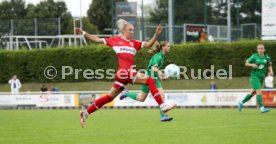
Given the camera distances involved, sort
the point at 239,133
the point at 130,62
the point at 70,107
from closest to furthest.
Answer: the point at 239,133
the point at 130,62
the point at 70,107

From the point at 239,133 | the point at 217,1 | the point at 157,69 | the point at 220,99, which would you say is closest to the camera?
the point at 239,133

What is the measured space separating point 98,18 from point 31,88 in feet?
159

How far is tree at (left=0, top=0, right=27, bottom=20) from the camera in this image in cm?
8809

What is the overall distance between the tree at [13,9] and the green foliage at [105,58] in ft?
129

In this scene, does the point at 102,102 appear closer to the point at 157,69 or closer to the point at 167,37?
the point at 157,69

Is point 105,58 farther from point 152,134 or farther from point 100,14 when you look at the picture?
point 100,14

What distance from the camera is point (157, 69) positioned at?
16.5 m

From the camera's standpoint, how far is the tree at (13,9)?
88094 millimetres

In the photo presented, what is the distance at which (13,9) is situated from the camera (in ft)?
300

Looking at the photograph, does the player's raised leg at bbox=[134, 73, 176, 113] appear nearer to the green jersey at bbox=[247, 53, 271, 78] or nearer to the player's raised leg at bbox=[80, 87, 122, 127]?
the player's raised leg at bbox=[80, 87, 122, 127]

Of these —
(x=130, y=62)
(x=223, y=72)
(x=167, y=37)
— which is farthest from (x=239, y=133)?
(x=167, y=37)

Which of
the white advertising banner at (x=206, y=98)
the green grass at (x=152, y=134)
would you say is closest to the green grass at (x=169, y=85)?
the white advertising banner at (x=206, y=98)

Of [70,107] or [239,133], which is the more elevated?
[239,133]

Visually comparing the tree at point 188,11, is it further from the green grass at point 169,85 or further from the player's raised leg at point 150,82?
the player's raised leg at point 150,82
